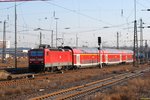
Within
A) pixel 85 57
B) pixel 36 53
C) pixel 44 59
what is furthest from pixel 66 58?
pixel 85 57

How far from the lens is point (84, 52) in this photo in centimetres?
5588

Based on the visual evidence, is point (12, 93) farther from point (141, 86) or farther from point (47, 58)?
point (47, 58)

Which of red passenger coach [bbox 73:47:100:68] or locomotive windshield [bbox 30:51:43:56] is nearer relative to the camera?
locomotive windshield [bbox 30:51:43:56]

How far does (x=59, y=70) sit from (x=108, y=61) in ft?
77.0

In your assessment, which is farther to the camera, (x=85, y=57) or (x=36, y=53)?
(x=85, y=57)

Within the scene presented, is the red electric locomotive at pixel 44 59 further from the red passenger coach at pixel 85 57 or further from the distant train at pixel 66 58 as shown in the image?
the red passenger coach at pixel 85 57

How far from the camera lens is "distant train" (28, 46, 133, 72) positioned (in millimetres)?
42162

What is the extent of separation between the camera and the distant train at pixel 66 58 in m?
42.2

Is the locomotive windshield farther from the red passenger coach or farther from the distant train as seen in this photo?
the red passenger coach

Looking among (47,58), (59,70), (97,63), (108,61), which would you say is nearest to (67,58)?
(59,70)

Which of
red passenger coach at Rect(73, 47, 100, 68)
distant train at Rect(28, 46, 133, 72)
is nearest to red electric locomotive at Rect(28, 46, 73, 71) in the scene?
distant train at Rect(28, 46, 133, 72)

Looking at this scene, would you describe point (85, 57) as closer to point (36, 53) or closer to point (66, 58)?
point (66, 58)

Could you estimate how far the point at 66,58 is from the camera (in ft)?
159

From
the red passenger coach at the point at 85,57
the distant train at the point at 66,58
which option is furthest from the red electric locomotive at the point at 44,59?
the red passenger coach at the point at 85,57
